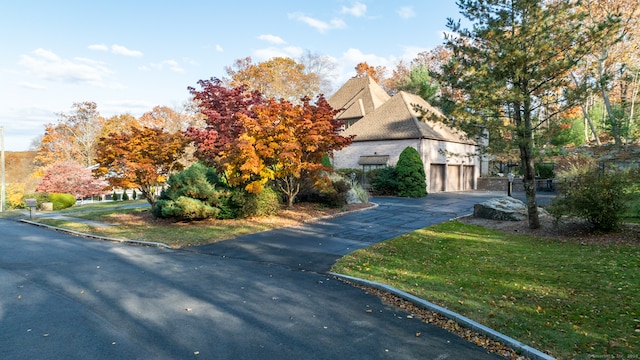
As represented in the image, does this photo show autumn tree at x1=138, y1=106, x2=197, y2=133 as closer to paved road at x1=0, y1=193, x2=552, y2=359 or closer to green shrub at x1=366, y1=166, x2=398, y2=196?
green shrub at x1=366, y1=166, x2=398, y2=196

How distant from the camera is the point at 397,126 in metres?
27.0

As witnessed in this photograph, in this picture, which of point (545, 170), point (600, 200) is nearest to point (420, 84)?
point (545, 170)

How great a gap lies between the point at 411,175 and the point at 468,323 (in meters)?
19.1

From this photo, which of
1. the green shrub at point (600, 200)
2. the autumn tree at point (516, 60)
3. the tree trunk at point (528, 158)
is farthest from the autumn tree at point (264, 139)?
the green shrub at point (600, 200)

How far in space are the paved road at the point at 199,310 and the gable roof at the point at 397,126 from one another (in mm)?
18592

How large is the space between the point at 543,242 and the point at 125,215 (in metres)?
15.8

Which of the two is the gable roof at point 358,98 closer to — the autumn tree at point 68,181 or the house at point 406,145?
the house at point 406,145

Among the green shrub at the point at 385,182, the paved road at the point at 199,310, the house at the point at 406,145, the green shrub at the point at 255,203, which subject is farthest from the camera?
the house at the point at 406,145

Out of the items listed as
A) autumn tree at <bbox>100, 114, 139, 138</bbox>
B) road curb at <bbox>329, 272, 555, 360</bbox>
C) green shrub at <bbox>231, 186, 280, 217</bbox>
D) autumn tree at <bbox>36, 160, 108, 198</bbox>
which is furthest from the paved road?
autumn tree at <bbox>100, 114, 139, 138</bbox>

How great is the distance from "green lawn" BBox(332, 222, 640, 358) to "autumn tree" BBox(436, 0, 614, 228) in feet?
11.8

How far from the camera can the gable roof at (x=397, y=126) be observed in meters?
25.9

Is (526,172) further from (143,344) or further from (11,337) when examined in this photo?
(11,337)

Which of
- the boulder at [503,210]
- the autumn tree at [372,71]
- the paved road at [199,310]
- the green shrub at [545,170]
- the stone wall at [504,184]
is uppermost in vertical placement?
the autumn tree at [372,71]

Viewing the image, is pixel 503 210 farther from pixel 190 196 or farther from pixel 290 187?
pixel 190 196
